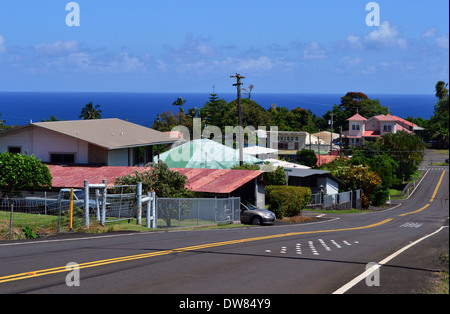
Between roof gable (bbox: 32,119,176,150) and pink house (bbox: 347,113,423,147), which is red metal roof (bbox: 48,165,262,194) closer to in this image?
roof gable (bbox: 32,119,176,150)

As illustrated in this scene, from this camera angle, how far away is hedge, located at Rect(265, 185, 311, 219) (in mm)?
38688

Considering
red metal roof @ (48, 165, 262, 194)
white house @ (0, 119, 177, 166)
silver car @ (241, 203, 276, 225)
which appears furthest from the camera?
white house @ (0, 119, 177, 166)

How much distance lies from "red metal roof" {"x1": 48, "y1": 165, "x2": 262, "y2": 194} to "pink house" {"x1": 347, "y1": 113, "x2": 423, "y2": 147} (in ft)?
270

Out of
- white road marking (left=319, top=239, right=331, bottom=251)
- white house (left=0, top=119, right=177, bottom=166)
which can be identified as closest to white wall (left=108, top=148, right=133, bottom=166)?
white house (left=0, top=119, right=177, bottom=166)

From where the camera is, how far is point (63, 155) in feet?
126

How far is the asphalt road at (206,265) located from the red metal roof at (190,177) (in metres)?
13.3

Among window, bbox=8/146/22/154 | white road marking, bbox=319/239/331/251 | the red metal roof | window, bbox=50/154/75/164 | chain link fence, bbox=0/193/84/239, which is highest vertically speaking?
window, bbox=8/146/22/154

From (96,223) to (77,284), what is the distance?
1141 cm

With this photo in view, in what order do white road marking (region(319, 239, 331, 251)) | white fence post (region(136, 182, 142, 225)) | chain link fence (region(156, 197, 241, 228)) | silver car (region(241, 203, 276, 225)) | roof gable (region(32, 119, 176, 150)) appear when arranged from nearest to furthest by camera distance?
1. white road marking (region(319, 239, 331, 251))
2. white fence post (region(136, 182, 142, 225))
3. chain link fence (region(156, 197, 241, 228))
4. silver car (region(241, 203, 276, 225))
5. roof gable (region(32, 119, 176, 150))

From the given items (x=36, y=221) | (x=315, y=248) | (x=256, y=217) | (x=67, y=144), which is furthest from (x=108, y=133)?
(x=315, y=248)

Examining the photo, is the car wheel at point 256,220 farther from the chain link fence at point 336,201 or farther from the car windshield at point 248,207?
the chain link fence at point 336,201

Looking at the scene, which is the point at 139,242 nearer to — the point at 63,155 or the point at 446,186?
the point at 63,155

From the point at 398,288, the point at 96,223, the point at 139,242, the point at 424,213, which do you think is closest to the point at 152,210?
the point at 96,223

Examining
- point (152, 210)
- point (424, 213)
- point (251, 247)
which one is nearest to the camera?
point (251, 247)
